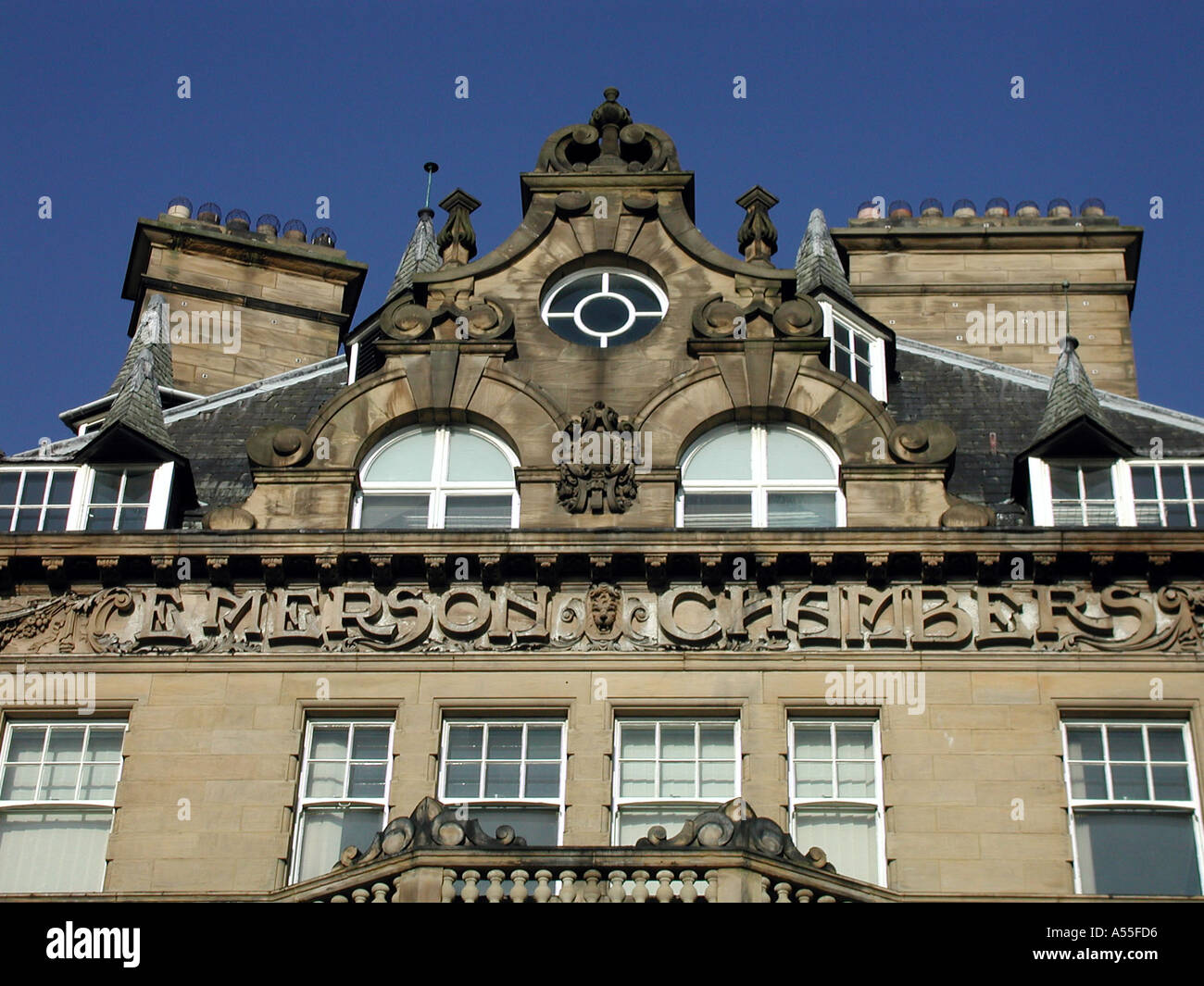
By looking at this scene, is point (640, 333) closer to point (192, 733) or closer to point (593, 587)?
point (593, 587)

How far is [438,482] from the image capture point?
2534 cm

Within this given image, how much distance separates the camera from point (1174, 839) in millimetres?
22422

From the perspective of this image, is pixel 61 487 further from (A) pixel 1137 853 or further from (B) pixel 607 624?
(A) pixel 1137 853

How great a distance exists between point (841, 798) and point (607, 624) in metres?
2.94

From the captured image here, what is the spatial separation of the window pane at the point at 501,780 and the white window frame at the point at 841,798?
2680mm

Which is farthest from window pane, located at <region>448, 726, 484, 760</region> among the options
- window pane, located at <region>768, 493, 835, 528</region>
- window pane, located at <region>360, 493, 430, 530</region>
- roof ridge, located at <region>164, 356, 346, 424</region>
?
roof ridge, located at <region>164, 356, 346, 424</region>

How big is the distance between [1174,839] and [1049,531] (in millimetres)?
3329

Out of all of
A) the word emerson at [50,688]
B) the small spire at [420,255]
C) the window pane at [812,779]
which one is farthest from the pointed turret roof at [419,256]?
the window pane at [812,779]

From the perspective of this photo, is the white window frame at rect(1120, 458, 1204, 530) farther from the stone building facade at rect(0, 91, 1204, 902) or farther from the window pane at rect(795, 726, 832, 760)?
the window pane at rect(795, 726, 832, 760)

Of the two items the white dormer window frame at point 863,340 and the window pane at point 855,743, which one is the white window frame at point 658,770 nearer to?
the window pane at point 855,743

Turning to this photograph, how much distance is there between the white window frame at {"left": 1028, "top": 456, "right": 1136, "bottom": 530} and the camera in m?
24.7

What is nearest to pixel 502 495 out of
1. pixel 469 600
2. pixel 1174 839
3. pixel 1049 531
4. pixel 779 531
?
pixel 469 600

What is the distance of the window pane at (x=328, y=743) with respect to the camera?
76.5 ft

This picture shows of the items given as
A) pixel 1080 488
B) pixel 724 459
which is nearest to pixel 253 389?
pixel 724 459
